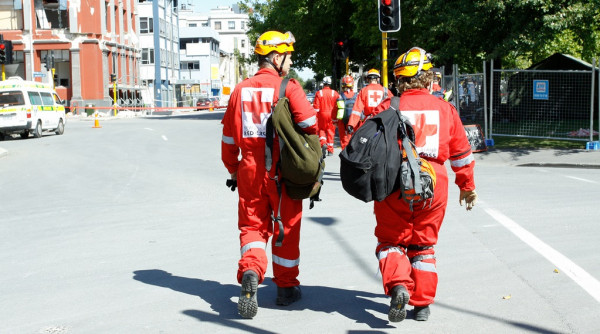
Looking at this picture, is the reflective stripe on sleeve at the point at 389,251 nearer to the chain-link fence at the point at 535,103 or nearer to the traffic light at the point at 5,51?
the chain-link fence at the point at 535,103

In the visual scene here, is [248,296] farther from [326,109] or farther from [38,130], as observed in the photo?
[38,130]

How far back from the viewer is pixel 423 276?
4.78 meters

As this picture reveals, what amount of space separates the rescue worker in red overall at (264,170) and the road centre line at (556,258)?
86.5 inches

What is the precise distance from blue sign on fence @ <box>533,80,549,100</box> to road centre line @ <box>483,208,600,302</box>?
11937mm

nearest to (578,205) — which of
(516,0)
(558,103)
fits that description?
(516,0)

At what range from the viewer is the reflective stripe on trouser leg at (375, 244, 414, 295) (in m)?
4.66

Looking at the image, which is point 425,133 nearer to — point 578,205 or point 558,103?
point 578,205

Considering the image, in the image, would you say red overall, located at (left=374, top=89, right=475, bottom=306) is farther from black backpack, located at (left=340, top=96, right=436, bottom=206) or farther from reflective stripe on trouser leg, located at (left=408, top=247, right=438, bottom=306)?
black backpack, located at (left=340, top=96, right=436, bottom=206)

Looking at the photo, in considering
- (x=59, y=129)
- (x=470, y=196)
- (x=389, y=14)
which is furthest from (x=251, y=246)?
(x=59, y=129)

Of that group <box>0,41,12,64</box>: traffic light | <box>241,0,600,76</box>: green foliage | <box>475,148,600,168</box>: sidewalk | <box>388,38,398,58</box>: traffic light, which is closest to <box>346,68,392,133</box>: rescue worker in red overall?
<box>475,148,600,168</box>: sidewalk

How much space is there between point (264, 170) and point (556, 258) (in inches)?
115

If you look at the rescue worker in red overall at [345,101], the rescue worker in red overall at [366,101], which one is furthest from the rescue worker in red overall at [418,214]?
the rescue worker in red overall at [345,101]

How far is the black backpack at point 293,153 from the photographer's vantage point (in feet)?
16.6

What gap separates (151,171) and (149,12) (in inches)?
2675
